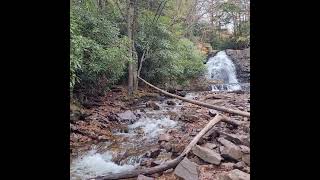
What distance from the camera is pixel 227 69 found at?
1577 centimetres

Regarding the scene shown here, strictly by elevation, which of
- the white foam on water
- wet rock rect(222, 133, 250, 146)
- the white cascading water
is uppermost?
the white cascading water

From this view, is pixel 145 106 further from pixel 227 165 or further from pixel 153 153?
pixel 227 165

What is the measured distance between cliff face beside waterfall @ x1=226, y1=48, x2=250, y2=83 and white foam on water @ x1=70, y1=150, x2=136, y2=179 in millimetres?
12031

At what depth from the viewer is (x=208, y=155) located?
3.63 meters

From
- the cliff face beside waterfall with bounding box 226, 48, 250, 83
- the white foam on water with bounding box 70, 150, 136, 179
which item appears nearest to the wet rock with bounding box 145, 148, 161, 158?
the white foam on water with bounding box 70, 150, 136, 179

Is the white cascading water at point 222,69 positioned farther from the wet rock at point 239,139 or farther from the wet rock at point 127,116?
the wet rock at point 239,139

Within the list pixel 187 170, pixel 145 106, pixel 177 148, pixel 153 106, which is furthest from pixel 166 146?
pixel 145 106

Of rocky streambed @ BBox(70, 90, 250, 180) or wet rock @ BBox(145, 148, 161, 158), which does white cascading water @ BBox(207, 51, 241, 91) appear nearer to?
rocky streambed @ BBox(70, 90, 250, 180)

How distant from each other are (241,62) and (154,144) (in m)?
12.4

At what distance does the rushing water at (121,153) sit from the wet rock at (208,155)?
86 centimetres

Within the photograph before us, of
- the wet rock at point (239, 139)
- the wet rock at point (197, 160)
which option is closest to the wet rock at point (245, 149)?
the wet rock at point (239, 139)

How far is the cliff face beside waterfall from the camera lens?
1527 centimetres
